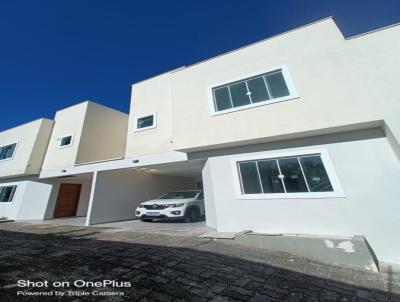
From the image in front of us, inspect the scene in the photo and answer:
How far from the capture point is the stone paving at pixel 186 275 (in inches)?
98.6

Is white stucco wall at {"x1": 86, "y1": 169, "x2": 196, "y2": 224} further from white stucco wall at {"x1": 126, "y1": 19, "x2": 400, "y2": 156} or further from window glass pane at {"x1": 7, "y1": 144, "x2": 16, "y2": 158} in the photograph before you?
window glass pane at {"x1": 7, "y1": 144, "x2": 16, "y2": 158}

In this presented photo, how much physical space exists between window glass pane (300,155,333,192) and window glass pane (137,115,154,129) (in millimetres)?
7079

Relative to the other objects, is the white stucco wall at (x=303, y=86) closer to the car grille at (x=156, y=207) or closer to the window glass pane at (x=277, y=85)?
the window glass pane at (x=277, y=85)

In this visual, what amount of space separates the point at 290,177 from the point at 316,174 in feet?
2.34

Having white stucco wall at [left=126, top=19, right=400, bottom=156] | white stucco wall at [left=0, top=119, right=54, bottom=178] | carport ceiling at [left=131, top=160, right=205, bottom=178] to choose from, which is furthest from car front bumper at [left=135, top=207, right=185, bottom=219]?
white stucco wall at [left=0, top=119, right=54, bottom=178]

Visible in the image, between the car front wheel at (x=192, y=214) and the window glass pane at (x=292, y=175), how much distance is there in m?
4.67

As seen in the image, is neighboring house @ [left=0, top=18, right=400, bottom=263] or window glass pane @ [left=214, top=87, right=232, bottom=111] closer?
neighboring house @ [left=0, top=18, right=400, bottom=263]

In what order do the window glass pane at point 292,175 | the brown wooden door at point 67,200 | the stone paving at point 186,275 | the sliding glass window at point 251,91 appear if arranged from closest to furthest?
the stone paving at point 186,275 → the window glass pane at point 292,175 → the sliding glass window at point 251,91 → the brown wooden door at point 67,200

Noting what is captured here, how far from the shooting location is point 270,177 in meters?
5.98

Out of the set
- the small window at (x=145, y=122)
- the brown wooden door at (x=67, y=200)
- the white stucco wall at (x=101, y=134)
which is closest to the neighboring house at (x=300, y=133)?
the small window at (x=145, y=122)

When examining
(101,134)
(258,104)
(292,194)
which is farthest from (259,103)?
(101,134)

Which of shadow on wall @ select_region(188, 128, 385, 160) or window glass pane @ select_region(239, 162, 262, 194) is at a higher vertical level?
shadow on wall @ select_region(188, 128, 385, 160)

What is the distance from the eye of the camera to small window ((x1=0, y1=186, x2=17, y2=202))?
13798 mm

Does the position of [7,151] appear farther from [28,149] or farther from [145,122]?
[145,122]
